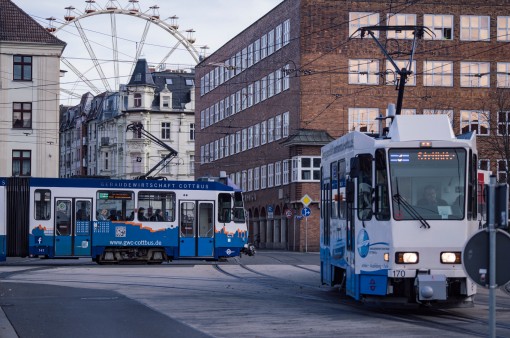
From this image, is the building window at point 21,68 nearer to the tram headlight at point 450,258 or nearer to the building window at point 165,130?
the building window at point 165,130

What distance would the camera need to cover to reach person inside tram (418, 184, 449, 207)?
61.5 feet

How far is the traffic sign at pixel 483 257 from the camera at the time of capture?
10523mm

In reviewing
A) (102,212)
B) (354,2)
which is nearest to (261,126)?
(354,2)

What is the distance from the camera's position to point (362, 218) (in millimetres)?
19359

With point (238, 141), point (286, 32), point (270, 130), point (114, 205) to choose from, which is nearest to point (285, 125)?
point (270, 130)

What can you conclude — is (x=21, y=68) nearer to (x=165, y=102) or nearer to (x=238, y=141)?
(x=238, y=141)

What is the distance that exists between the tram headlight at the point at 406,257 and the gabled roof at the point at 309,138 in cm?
4967

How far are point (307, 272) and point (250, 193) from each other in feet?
154

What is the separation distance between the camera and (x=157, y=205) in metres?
41.1

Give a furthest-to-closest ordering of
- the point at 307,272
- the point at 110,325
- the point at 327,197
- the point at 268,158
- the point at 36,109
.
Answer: the point at 268,158 → the point at 36,109 → the point at 307,272 → the point at 327,197 → the point at 110,325

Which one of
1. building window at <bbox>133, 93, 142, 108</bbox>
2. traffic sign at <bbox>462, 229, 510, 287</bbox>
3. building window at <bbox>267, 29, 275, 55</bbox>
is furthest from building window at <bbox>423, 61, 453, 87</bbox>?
traffic sign at <bbox>462, 229, 510, 287</bbox>

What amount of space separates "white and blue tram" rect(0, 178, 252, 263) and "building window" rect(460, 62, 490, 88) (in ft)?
104

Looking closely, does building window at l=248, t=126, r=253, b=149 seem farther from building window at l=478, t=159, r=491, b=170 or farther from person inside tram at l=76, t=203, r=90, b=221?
person inside tram at l=76, t=203, r=90, b=221

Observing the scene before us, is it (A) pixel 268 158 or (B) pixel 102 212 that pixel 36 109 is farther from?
(B) pixel 102 212
